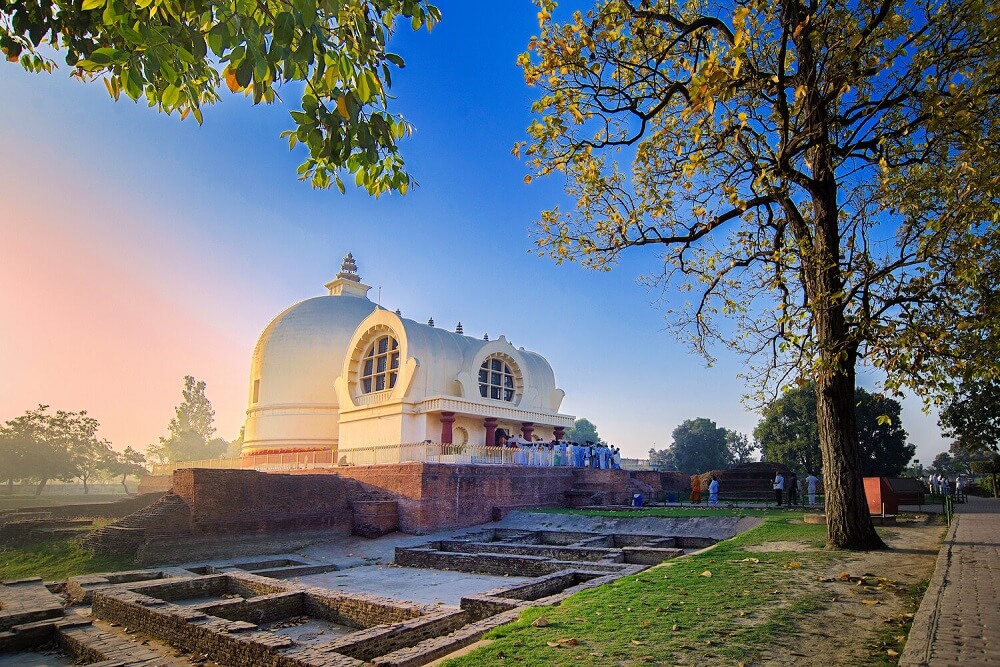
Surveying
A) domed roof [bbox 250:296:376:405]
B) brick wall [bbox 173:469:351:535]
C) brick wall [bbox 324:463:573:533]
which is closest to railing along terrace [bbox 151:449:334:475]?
brick wall [bbox 324:463:573:533]

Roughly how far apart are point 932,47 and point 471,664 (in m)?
8.19

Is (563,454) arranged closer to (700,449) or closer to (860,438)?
(860,438)

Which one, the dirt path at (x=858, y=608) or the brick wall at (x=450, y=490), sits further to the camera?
the brick wall at (x=450, y=490)

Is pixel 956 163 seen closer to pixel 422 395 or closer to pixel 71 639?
pixel 71 639

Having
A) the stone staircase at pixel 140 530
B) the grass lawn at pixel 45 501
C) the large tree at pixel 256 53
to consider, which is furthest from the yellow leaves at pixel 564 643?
the grass lawn at pixel 45 501

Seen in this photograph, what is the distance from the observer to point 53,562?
43.0 ft

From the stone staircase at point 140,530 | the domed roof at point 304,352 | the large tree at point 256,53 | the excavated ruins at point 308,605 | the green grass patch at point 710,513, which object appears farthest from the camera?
the domed roof at point 304,352

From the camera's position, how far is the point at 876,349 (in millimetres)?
7422

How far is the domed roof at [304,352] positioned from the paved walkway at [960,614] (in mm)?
26214

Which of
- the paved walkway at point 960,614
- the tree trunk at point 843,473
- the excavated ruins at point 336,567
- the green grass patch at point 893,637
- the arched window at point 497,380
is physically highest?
the arched window at point 497,380

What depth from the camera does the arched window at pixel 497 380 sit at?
26062 mm

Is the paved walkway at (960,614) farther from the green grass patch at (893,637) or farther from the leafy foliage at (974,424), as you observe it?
the leafy foliage at (974,424)

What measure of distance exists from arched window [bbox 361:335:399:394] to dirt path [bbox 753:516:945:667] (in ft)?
60.2

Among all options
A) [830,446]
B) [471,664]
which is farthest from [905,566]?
[471,664]
